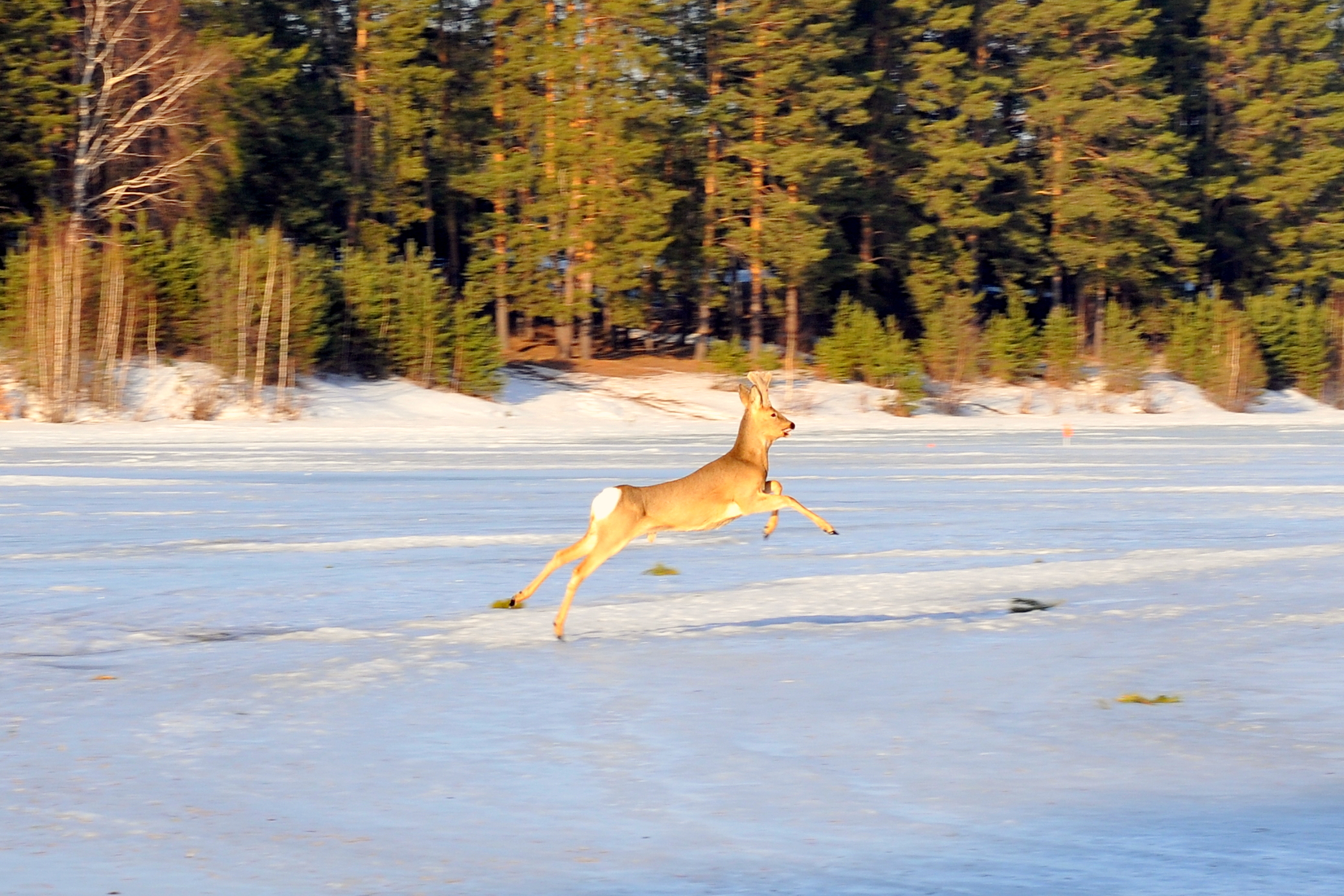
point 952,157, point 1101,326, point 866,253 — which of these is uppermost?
point 952,157

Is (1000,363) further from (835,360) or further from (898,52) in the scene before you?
(898,52)

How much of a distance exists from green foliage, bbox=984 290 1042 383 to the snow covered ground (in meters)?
33.8

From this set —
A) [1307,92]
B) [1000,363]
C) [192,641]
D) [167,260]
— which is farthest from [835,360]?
[192,641]

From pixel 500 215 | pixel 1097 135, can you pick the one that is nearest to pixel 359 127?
pixel 500 215

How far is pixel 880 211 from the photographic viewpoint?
178 feet

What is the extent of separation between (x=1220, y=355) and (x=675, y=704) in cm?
4823

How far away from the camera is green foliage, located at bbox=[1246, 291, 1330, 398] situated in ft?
184

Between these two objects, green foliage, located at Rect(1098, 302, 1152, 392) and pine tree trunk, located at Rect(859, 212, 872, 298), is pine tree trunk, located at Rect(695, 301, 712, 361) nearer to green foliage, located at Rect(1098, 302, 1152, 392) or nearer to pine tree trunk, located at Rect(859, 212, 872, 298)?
pine tree trunk, located at Rect(859, 212, 872, 298)

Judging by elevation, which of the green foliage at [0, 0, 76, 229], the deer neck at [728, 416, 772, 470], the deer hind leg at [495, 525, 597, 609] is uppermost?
the green foliage at [0, 0, 76, 229]

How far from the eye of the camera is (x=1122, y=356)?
5219cm

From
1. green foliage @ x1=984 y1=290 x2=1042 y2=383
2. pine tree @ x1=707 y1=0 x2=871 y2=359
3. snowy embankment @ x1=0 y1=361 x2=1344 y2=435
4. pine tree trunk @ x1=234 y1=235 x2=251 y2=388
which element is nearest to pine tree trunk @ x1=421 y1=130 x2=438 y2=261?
snowy embankment @ x1=0 y1=361 x2=1344 y2=435

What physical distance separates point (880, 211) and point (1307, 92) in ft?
61.5

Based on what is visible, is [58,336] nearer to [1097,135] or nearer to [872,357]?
[872,357]

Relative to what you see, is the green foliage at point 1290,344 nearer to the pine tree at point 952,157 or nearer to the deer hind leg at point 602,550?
the pine tree at point 952,157
